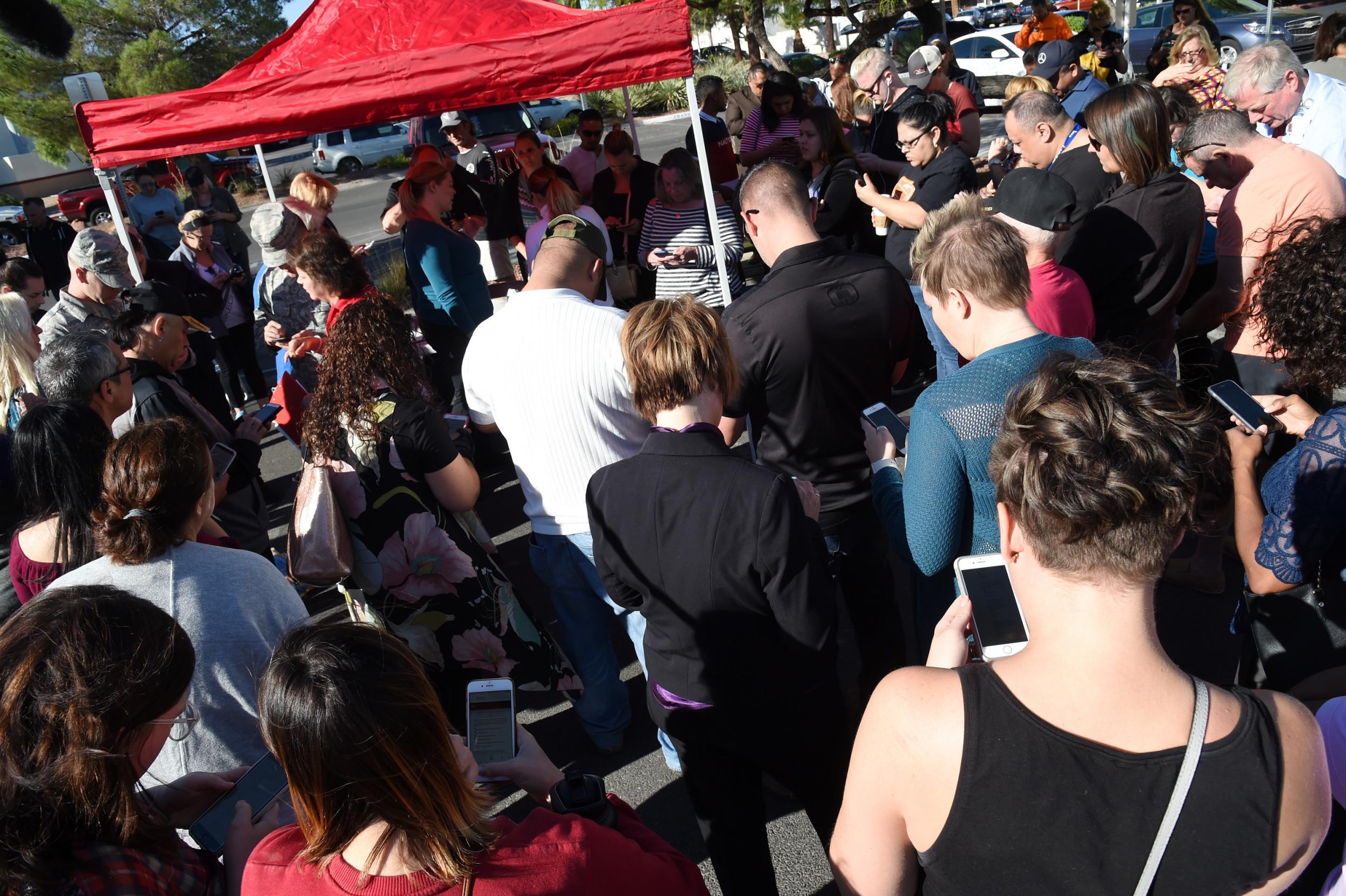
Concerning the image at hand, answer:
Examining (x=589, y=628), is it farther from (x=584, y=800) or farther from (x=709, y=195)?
(x=709, y=195)

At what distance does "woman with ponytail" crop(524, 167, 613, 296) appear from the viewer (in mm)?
4652

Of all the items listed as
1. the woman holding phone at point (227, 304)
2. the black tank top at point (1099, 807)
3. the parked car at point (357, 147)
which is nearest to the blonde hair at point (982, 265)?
the black tank top at point (1099, 807)

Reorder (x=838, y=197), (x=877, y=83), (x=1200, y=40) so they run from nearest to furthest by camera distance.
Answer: (x=838, y=197) → (x=1200, y=40) → (x=877, y=83)

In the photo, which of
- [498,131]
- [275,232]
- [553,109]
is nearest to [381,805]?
[275,232]

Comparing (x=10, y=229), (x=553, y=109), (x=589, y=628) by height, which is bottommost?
(x=589, y=628)

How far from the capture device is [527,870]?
3.97 ft

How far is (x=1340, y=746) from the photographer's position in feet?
4.27

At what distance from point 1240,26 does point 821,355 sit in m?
14.2

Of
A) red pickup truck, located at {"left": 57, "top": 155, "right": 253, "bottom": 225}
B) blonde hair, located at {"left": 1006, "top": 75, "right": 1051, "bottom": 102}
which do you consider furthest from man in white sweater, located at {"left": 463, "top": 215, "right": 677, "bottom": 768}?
red pickup truck, located at {"left": 57, "top": 155, "right": 253, "bottom": 225}

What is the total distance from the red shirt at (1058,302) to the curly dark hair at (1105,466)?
5.50 feet

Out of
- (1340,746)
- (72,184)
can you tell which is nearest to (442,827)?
(1340,746)

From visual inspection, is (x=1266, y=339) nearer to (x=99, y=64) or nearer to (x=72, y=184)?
(x=72, y=184)

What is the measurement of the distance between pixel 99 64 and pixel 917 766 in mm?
35483

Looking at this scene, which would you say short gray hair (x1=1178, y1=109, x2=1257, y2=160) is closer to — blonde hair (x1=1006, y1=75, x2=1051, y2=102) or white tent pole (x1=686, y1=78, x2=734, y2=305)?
white tent pole (x1=686, y1=78, x2=734, y2=305)
